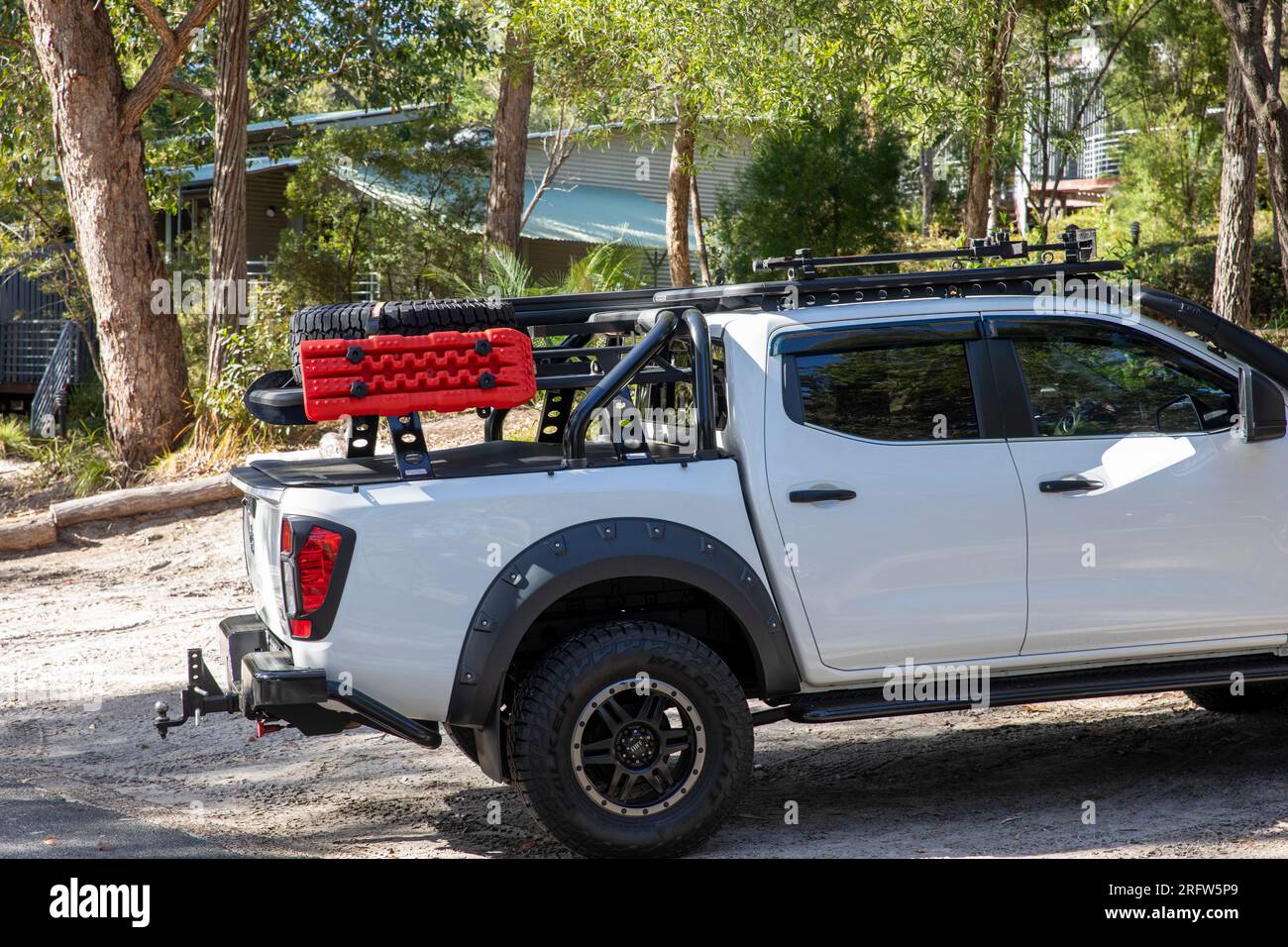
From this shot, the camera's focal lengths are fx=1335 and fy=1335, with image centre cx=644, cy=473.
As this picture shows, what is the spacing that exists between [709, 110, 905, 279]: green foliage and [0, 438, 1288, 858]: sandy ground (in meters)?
14.4

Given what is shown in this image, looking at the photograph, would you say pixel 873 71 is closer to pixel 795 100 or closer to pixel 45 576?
pixel 795 100

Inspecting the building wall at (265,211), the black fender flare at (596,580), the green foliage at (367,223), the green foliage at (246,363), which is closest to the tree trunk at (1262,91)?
the black fender flare at (596,580)

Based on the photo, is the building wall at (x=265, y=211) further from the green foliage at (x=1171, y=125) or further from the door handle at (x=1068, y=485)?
the door handle at (x=1068, y=485)

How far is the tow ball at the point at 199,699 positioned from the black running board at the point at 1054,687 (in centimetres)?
193

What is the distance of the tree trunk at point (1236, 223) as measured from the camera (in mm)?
12570

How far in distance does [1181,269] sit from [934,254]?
50.5 feet

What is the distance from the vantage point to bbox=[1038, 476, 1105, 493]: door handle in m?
5.02

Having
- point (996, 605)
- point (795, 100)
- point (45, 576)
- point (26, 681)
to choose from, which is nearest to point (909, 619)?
point (996, 605)

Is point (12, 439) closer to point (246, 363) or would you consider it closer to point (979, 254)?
point (246, 363)

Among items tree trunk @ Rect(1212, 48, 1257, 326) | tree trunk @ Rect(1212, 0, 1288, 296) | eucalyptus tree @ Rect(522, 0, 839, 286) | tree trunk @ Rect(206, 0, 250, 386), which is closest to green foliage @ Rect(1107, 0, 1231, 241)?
tree trunk @ Rect(1212, 48, 1257, 326)

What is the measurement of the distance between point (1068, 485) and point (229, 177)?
38.8ft

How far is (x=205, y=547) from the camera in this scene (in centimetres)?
1157

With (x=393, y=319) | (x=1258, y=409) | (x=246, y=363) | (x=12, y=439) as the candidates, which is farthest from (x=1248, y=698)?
(x=12, y=439)

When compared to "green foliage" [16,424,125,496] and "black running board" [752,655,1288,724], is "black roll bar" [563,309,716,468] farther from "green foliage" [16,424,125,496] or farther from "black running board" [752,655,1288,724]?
"green foliage" [16,424,125,496]
